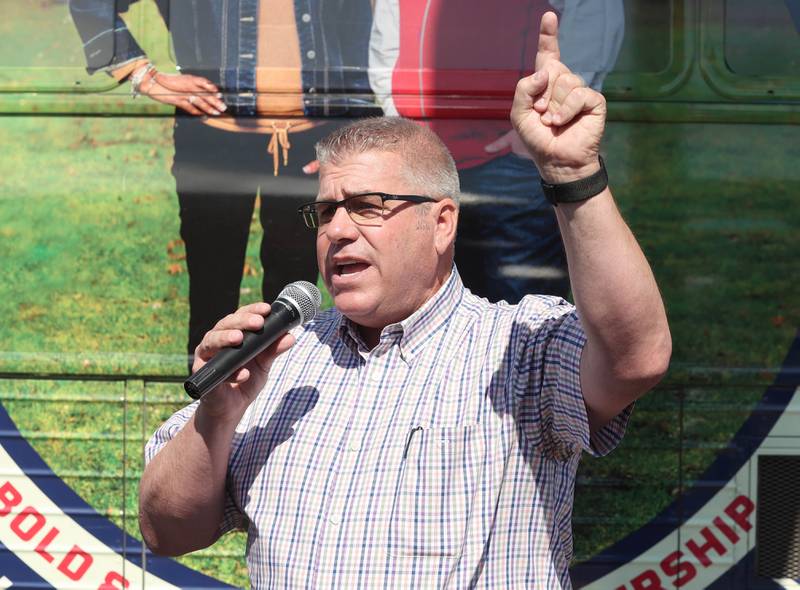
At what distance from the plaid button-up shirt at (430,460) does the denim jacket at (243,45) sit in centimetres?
108

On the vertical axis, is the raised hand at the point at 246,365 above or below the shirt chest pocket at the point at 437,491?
above

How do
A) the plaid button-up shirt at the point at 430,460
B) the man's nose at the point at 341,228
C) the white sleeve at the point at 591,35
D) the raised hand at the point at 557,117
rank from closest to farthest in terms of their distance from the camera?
the raised hand at the point at 557,117 → the plaid button-up shirt at the point at 430,460 → the man's nose at the point at 341,228 → the white sleeve at the point at 591,35

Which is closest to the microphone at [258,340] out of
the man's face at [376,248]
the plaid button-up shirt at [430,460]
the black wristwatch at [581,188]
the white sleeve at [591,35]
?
the man's face at [376,248]

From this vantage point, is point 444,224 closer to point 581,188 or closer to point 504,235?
point 581,188

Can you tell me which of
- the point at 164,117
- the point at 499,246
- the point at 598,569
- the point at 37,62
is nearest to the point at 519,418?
the point at 499,246

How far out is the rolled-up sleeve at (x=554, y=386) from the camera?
5.23 ft

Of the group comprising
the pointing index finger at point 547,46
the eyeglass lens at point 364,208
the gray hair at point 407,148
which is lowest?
the eyeglass lens at point 364,208

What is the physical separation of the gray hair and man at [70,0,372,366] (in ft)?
2.71

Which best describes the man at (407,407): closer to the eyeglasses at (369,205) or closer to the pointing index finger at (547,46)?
the eyeglasses at (369,205)

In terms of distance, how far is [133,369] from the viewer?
2.73 m

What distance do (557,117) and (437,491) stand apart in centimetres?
74

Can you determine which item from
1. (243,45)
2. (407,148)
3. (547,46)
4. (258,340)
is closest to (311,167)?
(243,45)

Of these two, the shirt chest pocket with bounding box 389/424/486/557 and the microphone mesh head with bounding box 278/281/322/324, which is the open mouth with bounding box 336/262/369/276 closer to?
the microphone mesh head with bounding box 278/281/322/324

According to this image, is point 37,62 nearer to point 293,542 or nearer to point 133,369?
point 133,369
